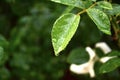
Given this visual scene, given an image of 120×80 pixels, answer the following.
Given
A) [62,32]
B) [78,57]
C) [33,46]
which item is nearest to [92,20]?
[62,32]

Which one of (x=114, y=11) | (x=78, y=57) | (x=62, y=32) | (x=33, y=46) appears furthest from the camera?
(x=33, y=46)

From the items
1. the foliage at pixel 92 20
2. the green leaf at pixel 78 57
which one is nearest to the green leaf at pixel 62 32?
the foliage at pixel 92 20

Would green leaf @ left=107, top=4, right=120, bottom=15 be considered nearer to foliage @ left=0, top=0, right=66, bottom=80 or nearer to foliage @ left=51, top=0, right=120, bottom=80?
foliage @ left=51, top=0, right=120, bottom=80

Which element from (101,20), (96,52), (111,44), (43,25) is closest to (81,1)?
(101,20)

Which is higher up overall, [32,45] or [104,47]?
[104,47]

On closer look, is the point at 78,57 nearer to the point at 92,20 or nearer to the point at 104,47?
the point at 104,47

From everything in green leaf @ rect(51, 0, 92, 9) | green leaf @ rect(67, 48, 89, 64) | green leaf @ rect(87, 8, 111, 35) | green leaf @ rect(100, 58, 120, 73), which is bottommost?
green leaf @ rect(67, 48, 89, 64)

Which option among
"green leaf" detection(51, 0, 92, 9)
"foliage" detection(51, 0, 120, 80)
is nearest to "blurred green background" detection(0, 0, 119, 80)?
"foliage" detection(51, 0, 120, 80)
